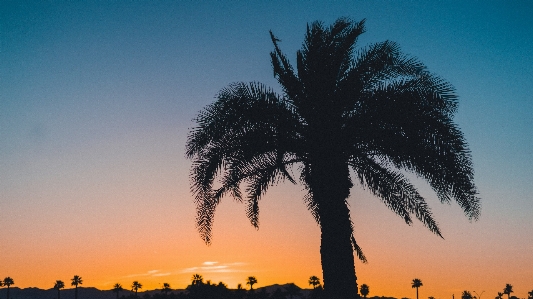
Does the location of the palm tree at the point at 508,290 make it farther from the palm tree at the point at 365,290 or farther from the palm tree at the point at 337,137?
the palm tree at the point at 337,137

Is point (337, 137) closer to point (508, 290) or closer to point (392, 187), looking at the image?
point (392, 187)

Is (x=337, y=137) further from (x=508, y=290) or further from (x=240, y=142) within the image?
(x=508, y=290)

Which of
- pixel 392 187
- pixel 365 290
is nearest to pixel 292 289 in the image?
pixel 365 290

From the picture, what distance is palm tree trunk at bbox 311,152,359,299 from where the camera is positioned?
12.9 meters

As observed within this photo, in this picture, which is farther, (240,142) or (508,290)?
(508,290)

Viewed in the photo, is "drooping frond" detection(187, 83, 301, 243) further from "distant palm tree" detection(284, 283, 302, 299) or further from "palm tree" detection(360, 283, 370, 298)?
"palm tree" detection(360, 283, 370, 298)

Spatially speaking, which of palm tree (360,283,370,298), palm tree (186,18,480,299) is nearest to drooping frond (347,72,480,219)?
palm tree (186,18,480,299)

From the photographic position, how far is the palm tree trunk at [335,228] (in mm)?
12891

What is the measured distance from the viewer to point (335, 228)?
13.2m

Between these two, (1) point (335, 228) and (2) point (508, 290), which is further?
(2) point (508, 290)

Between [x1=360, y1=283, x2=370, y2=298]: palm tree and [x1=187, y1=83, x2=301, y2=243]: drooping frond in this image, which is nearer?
[x1=187, y1=83, x2=301, y2=243]: drooping frond

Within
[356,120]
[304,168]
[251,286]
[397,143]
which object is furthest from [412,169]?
[251,286]

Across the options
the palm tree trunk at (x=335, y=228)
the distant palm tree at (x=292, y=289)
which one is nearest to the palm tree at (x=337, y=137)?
the palm tree trunk at (x=335, y=228)

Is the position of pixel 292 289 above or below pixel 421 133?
below
